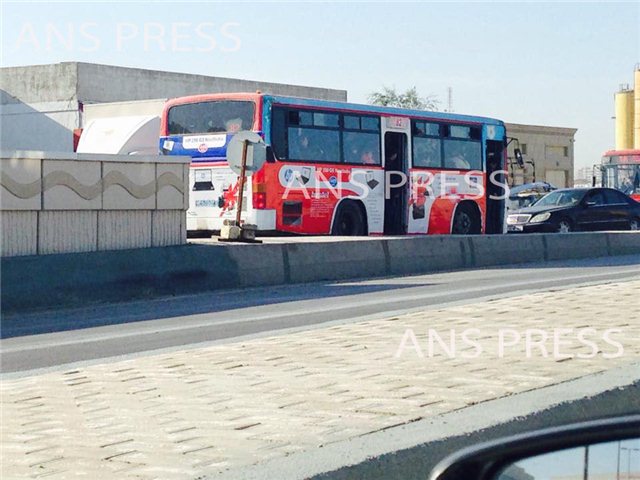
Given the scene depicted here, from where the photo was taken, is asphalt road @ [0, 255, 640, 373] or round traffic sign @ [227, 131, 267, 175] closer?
asphalt road @ [0, 255, 640, 373]

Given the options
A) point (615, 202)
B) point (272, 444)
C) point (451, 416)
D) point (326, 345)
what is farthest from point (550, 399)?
point (615, 202)

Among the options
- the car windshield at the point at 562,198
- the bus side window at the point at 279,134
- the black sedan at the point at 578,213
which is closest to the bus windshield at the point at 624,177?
the black sedan at the point at 578,213

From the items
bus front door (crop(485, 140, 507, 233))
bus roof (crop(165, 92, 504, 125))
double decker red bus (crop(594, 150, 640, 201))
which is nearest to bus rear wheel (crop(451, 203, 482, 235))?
bus front door (crop(485, 140, 507, 233))

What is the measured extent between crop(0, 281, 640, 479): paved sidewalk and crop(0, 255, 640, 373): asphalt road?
1560 mm

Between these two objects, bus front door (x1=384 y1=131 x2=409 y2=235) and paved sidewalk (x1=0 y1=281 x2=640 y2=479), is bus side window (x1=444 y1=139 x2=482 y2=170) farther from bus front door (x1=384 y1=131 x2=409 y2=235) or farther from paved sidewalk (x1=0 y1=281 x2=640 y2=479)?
paved sidewalk (x1=0 y1=281 x2=640 y2=479)

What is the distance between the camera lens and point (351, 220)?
2750 centimetres

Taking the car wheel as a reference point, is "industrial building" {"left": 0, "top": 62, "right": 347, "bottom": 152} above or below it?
above

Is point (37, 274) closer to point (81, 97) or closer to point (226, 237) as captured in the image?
point (226, 237)

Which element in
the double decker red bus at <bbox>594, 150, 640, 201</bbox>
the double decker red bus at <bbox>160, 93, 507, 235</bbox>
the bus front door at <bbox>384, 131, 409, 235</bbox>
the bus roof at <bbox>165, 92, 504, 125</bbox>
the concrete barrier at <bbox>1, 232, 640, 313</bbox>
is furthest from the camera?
the double decker red bus at <bbox>594, 150, 640, 201</bbox>

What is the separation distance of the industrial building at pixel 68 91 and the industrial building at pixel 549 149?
24.6 meters

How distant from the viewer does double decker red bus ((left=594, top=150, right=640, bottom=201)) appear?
49.8m

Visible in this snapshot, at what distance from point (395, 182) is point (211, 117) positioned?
15.2ft

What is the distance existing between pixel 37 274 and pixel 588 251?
14.1 m

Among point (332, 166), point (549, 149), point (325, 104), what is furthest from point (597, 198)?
point (549, 149)
